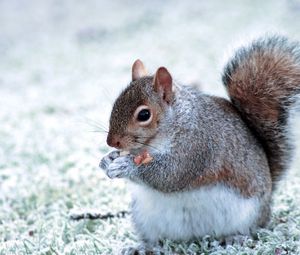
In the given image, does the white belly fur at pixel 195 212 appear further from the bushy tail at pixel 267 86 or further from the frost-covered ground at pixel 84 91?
the bushy tail at pixel 267 86

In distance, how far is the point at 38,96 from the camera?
7.59m

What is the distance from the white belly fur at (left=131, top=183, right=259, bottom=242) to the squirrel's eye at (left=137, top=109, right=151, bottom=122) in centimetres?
32

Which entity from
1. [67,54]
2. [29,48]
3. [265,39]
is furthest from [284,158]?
[29,48]

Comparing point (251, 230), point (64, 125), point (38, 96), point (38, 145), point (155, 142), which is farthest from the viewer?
point (38, 96)

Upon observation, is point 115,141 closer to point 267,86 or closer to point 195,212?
point 195,212

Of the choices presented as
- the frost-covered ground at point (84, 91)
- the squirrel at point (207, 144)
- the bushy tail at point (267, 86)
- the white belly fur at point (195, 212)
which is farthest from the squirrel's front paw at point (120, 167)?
the bushy tail at point (267, 86)

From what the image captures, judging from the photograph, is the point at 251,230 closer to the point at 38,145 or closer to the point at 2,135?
the point at 38,145

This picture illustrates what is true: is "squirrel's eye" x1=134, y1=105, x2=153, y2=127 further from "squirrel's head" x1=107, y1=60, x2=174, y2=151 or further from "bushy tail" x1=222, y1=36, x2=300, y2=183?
"bushy tail" x1=222, y1=36, x2=300, y2=183

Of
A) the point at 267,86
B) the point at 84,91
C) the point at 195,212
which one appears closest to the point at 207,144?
the point at 195,212

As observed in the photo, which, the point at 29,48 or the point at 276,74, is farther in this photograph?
the point at 29,48

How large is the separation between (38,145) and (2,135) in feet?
1.89

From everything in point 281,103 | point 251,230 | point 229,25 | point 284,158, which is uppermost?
point 229,25

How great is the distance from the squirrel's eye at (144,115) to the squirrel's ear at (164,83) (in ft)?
0.41

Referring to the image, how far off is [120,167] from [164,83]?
0.40 meters
